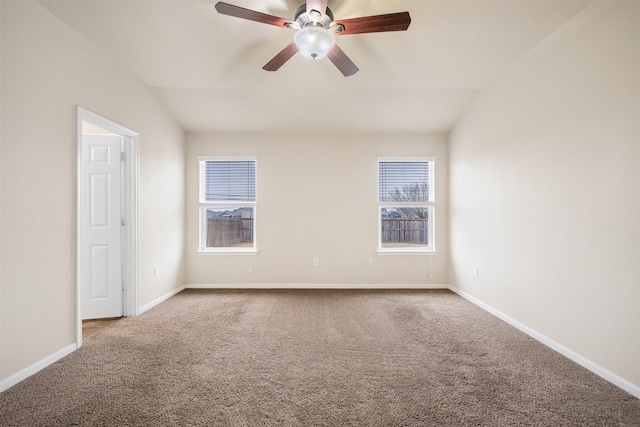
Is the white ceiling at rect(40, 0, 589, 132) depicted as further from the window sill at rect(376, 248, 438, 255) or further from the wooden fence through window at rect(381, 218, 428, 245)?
the window sill at rect(376, 248, 438, 255)

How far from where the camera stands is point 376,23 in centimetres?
→ 194

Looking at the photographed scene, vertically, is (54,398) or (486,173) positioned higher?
(486,173)

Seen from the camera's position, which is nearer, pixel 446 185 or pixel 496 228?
pixel 496 228

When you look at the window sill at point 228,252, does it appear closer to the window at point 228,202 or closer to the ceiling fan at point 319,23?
the window at point 228,202

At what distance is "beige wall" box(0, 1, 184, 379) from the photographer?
1.93 m

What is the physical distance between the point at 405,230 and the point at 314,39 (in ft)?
11.1

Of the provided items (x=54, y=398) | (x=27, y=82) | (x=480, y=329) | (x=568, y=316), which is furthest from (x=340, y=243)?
(x=27, y=82)

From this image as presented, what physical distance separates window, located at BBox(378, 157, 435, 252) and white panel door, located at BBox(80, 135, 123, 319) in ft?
11.7

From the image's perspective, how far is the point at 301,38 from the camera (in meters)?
2.03

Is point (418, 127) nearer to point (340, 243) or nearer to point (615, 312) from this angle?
point (340, 243)

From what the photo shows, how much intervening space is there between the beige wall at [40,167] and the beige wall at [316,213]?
6.81ft

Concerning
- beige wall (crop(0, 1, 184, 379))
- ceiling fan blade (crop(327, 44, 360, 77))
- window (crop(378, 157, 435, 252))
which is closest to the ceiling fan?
ceiling fan blade (crop(327, 44, 360, 77))

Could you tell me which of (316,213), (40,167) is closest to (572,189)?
(316,213)

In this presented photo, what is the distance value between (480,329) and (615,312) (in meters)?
1.11
